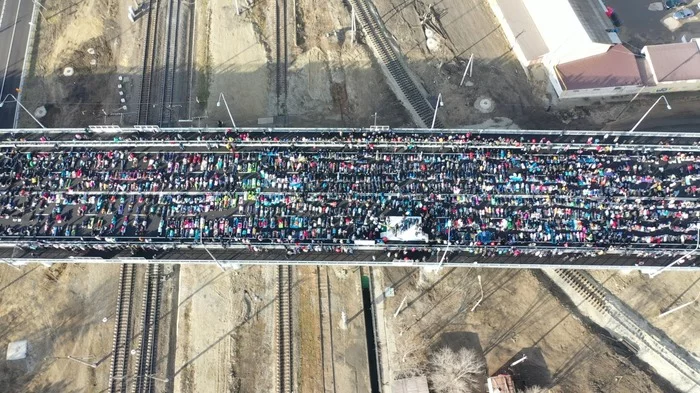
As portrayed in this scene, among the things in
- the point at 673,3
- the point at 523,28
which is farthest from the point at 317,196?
the point at 673,3

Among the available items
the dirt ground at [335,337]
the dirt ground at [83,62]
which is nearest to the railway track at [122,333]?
the dirt ground at [335,337]

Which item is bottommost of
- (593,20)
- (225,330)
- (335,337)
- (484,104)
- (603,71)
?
(335,337)

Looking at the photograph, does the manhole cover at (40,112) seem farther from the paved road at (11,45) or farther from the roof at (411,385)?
the roof at (411,385)

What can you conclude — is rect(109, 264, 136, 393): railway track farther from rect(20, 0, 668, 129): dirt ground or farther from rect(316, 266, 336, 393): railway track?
rect(20, 0, 668, 129): dirt ground

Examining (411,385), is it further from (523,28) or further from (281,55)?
(523,28)

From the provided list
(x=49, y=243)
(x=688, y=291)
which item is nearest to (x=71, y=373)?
(x=49, y=243)

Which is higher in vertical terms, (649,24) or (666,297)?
(649,24)
